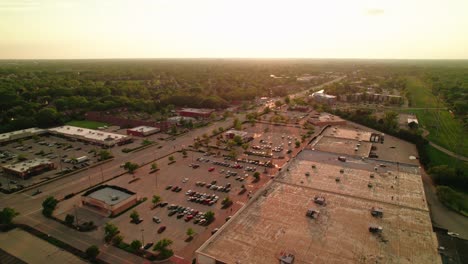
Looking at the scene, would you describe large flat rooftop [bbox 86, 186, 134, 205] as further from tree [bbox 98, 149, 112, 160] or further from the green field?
the green field

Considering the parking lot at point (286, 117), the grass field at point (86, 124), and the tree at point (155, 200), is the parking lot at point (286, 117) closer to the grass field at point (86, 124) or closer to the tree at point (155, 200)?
the grass field at point (86, 124)

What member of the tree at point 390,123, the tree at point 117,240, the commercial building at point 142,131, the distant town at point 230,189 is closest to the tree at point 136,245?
the distant town at point 230,189

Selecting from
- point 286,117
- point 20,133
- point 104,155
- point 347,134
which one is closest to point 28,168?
point 104,155

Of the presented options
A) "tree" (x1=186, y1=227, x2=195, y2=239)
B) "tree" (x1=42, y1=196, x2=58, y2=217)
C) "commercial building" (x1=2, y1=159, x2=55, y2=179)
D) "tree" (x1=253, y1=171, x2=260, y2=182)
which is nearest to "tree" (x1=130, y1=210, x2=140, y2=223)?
"tree" (x1=186, y1=227, x2=195, y2=239)

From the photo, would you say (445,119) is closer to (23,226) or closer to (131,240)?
(131,240)

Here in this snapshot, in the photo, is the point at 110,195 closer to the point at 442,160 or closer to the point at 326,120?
the point at 442,160
